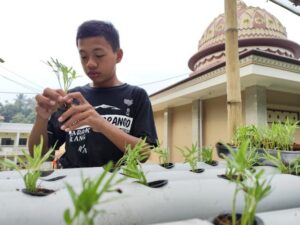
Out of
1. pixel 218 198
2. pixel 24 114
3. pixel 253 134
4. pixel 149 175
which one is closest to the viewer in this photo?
pixel 218 198

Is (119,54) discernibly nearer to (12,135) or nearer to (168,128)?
(168,128)

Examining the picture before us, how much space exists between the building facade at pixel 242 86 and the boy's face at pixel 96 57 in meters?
3.29

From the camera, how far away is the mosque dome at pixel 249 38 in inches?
250

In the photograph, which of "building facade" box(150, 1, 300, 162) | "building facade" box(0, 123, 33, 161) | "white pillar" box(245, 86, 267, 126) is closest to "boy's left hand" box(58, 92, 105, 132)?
"building facade" box(150, 1, 300, 162)

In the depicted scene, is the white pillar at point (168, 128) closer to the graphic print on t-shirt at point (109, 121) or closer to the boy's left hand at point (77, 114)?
the graphic print on t-shirt at point (109, 121)

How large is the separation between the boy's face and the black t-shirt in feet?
0.45

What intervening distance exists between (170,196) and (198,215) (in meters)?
0.07

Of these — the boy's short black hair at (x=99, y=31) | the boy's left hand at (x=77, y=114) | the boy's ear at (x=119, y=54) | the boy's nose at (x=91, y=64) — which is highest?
the boy's short black hair at (x=99, y=31)

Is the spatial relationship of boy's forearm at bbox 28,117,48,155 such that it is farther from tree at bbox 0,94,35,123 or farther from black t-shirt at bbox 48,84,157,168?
tree at bbox 0,94,35,123

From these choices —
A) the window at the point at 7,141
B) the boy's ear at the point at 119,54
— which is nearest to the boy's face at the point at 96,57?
the boy's ear at the point at 119,54

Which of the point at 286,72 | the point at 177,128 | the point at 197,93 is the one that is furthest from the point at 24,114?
the point at 286,72

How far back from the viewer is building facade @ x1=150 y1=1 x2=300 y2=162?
4.50 m

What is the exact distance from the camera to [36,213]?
44 cm

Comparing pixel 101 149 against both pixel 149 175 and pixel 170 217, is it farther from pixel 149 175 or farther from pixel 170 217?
pixel 170 217
